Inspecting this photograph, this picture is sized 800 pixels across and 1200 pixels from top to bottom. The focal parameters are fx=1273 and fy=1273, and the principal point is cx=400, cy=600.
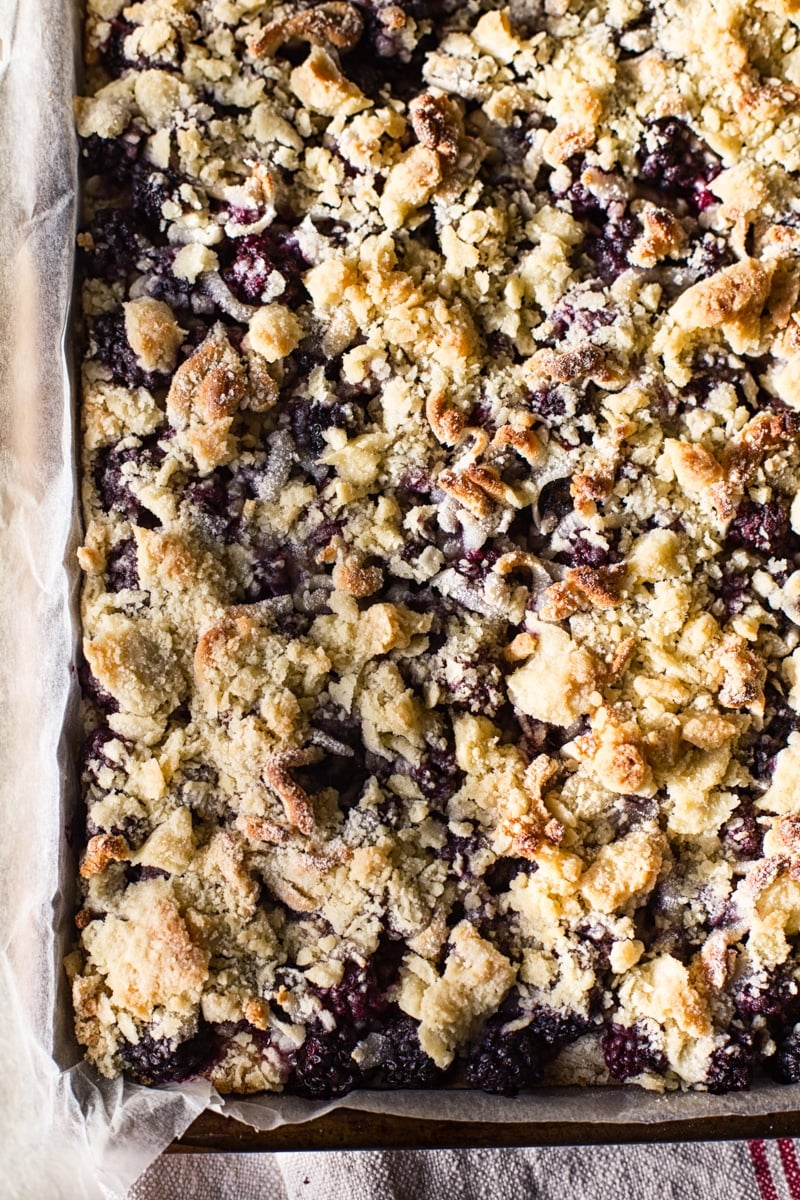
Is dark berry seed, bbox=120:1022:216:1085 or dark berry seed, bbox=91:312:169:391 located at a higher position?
dark berry seed, bbox=91:312:169:391

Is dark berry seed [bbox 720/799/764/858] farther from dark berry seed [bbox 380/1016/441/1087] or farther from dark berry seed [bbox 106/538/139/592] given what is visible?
dark berry seed [bbox 106/538/139/592]

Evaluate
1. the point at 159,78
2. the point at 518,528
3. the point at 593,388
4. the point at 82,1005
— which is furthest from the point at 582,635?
the point at 159,78

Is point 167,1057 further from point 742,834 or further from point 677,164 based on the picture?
point 677,164

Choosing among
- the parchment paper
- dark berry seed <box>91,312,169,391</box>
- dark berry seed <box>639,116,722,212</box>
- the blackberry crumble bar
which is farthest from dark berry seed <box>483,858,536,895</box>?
dark berry seed <box>639,116,722,212</box>

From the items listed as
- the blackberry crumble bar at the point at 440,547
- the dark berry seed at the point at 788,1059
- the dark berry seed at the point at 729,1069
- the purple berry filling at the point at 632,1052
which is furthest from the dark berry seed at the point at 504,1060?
the dark berry seed at the point at 788,1059

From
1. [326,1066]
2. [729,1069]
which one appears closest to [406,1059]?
[326,1066]

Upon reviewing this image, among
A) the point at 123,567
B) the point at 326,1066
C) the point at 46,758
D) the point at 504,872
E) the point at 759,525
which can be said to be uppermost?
the point at 759,525
